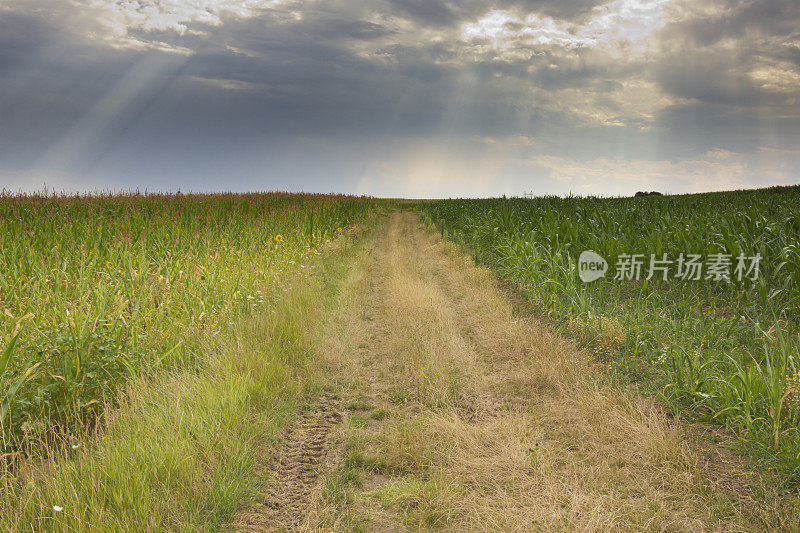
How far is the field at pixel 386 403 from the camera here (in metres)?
2.96

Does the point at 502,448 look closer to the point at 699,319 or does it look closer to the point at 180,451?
the point at 180,451

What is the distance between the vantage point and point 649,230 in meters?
10.3

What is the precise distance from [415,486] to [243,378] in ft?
7.39

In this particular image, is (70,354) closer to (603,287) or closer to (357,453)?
(357,453)

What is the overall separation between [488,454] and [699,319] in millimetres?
4319

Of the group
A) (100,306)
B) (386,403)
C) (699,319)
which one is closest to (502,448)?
(386,403)

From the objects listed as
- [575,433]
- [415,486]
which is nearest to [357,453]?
[415,486]

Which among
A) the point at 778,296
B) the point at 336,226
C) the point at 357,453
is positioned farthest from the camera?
the point at 336,226

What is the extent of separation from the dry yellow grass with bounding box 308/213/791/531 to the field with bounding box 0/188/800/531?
21 mm

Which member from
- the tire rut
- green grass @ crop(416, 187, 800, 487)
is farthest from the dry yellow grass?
green grass @ crop(416, 187, 800, 487)

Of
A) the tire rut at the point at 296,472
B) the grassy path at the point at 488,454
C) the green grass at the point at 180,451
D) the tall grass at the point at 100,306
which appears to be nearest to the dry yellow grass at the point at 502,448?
the grassy path at the point at 488,454

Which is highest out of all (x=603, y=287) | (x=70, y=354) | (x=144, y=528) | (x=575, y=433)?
(x=603, y=287)

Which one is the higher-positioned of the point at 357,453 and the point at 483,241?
the point at 483,241

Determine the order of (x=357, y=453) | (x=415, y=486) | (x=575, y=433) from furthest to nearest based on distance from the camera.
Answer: (x=575, y=433) < (x=357, y=453) < (x=415, y=486)
